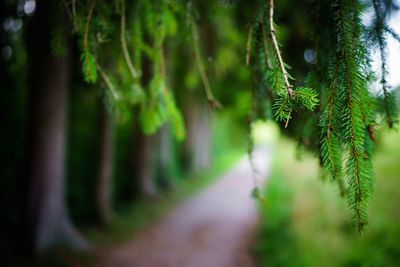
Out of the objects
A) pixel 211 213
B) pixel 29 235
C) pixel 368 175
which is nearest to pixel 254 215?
pixel 211 213

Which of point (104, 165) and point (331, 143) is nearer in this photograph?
point (331, 143)

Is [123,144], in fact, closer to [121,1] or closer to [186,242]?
[186,242]

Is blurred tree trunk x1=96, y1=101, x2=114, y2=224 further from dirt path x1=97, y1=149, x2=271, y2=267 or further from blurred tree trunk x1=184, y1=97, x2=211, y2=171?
blurred tree trunk x1=184, y1=97, x2=211, y2=171

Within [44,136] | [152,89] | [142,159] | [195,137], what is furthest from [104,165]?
[195,137]

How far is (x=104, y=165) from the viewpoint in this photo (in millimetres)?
7734

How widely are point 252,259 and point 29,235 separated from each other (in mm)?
4155

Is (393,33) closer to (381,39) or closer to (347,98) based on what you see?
(381,39)

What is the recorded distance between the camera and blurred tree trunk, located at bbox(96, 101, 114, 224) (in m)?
7.62

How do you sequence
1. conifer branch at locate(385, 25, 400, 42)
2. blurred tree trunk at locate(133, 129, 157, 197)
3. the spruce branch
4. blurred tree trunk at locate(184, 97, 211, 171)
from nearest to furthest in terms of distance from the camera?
conifer branch at locate(385, 25, 400, 42) < the spruce branch < blurred tree trunk at locate(133, 129, 157, 197) < blurred tree trunk at locate(184, 97, 211, 171)

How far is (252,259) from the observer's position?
250 inches

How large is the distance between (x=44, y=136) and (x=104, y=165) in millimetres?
2485

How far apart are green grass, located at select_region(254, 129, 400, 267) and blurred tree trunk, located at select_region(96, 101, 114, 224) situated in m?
3.72

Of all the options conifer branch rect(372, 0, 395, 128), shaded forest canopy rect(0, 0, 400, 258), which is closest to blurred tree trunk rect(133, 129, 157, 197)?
shaded forest canopy rect(0, 0, 400, 258)

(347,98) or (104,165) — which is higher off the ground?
(347,98)
